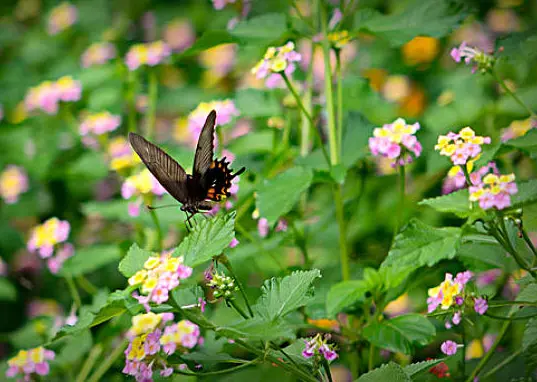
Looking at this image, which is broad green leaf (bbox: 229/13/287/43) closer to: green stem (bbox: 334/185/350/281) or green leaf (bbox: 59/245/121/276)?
green stem (bbox: 334/185/350/281)

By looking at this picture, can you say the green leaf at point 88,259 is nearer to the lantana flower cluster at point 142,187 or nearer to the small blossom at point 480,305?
the lantana flower cluster at point 142,187

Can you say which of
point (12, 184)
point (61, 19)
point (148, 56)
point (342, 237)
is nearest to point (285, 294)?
point (342, 237)

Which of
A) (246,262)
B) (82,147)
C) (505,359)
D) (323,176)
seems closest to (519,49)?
(323,176)

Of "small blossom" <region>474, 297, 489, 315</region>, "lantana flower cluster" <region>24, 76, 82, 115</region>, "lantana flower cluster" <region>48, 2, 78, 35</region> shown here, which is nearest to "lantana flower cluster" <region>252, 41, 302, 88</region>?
"small blossom" <region>474, 297, 489, 315</region>

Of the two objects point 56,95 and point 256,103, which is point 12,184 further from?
point 256,103

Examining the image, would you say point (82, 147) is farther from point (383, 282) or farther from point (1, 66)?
point (383, 282)

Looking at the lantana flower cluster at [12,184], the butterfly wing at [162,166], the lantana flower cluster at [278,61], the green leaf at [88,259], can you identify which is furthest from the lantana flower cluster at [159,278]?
the lantana flower cluster at [12,184]
